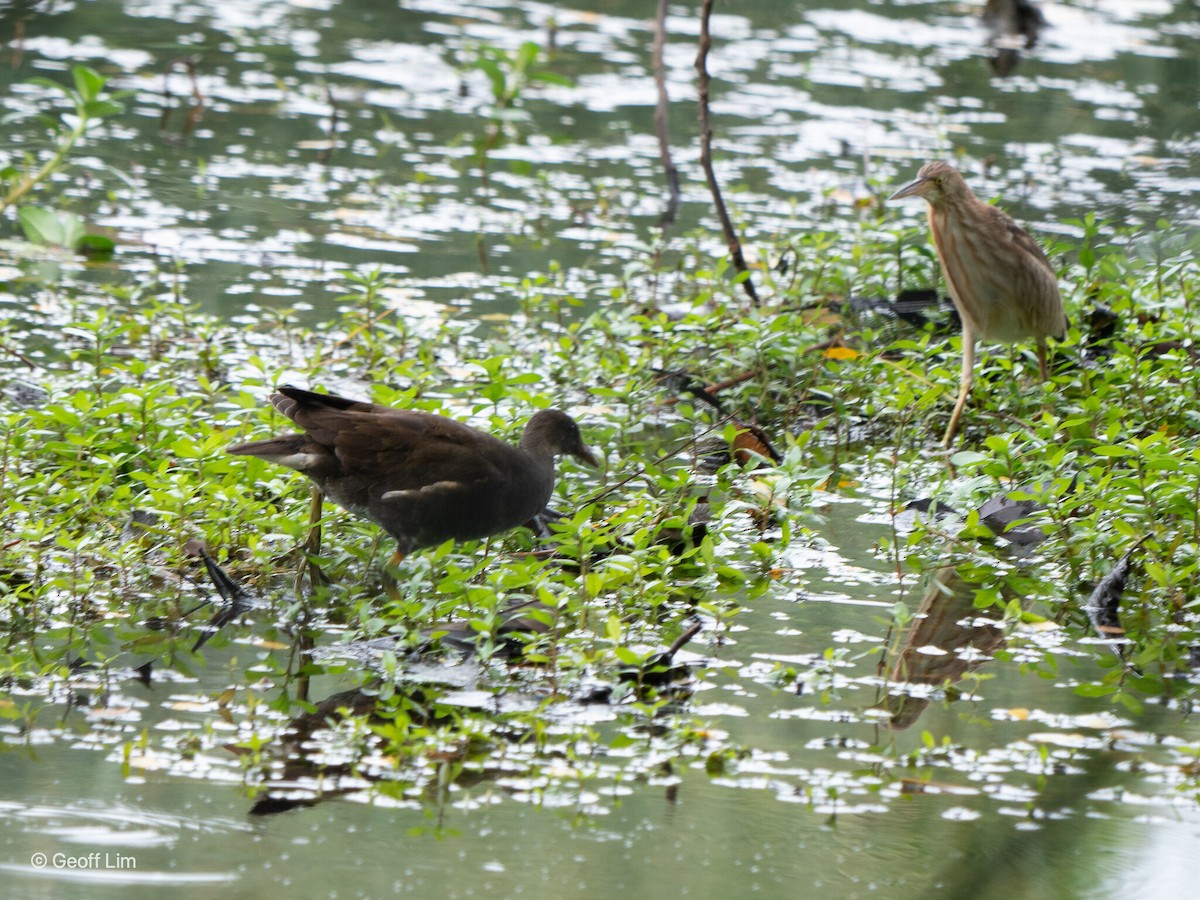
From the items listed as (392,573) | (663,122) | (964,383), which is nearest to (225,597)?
(392,573)

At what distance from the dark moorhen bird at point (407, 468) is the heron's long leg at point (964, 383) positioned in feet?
6.74

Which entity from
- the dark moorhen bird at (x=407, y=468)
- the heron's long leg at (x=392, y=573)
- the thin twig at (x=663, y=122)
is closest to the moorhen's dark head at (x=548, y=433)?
the dark moorhen bird at (x=407, y=468)

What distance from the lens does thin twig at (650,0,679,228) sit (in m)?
8.95

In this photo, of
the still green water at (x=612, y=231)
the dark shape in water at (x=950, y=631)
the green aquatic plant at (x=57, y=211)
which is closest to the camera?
the still green water at (x=612, y=231)

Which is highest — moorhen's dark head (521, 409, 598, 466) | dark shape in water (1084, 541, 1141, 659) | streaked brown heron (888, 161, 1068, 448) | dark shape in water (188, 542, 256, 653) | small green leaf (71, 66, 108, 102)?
small green leaf (71, 66, 108, 102)

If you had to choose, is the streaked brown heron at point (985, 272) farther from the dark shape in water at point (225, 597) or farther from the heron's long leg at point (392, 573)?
the dark shape in water at point (225, 597)

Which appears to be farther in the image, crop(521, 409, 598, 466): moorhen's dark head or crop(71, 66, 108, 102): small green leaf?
crop(71, 66, 108, 102): small green leaf

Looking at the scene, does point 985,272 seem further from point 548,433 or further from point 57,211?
point 57,211

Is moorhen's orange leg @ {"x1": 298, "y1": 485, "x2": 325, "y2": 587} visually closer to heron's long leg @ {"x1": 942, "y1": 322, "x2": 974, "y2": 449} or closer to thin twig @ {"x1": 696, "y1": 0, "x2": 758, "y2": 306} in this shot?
heron's long leg @ {"x1": 942, "y1": 322, "x2": 974, "y2": 449}

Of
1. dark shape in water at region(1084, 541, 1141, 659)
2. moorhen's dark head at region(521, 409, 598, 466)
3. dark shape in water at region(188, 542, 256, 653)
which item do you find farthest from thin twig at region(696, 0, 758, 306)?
dark shape in water at region(188, 542, 256, 653)

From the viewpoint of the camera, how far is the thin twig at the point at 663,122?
352 inches

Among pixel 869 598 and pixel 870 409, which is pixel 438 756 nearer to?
pixel 869 598

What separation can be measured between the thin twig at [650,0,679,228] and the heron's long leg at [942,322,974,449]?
3075 mm

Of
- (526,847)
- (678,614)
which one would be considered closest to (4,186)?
(678,614)
